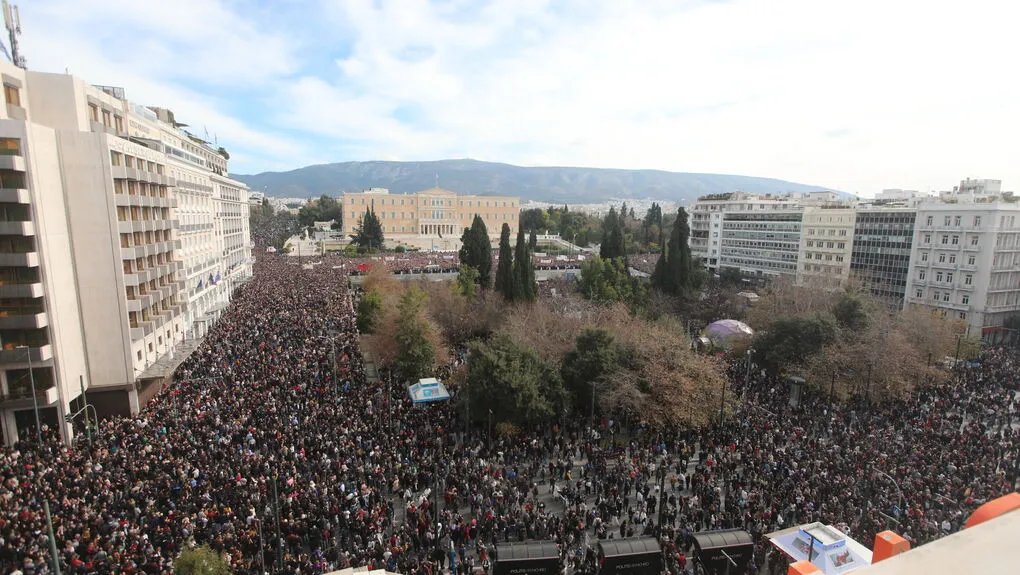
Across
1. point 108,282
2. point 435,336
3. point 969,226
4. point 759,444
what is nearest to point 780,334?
point 759,444

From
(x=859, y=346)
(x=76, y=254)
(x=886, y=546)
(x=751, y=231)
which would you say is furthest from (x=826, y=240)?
(x=76, y=254)

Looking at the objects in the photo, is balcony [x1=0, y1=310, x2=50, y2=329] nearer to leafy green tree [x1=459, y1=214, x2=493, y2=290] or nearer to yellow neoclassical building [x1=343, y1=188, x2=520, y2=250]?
leafy green tree [x1=459, y1=214, x2=493, y2=290]

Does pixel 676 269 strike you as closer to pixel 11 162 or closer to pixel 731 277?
pixel 731 277

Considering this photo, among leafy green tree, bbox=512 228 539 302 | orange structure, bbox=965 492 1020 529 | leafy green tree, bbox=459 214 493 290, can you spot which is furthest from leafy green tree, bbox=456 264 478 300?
orange structure, bbox=965 492 1020 529

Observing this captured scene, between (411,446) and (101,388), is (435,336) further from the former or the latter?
(101,388)

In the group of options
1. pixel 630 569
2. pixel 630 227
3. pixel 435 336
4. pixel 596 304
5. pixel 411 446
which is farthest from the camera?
pixel 630 227

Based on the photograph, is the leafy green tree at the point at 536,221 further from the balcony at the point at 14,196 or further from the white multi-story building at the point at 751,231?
the balcony at the point at 14,196

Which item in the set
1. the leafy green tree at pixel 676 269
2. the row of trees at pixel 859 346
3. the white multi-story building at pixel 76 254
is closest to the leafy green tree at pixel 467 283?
the leafy green tree at pixel 676 269
